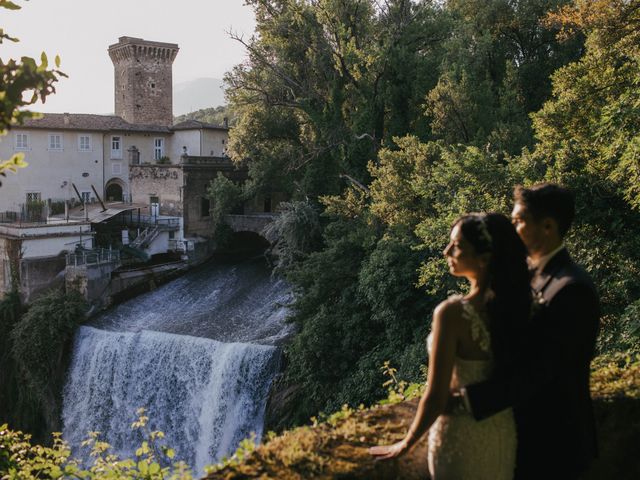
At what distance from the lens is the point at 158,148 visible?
39.9 metres

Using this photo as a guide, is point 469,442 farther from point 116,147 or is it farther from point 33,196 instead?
point 116,147

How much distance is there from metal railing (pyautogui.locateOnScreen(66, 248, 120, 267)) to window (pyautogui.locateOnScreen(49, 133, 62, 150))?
12.9 m

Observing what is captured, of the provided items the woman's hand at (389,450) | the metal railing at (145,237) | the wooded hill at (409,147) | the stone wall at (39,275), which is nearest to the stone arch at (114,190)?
the metal railing at (145,237)

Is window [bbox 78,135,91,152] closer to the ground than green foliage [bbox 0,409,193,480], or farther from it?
farther from it

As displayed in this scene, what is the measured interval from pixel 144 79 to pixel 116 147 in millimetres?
8286

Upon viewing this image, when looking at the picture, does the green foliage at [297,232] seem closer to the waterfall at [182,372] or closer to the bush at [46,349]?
the waterfall at [182,372]

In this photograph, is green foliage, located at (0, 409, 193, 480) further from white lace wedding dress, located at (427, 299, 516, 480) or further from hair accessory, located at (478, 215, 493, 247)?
hair accessory, located at (478, 215, 493, 247)

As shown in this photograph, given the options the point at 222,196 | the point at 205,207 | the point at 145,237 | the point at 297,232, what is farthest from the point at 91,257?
the point at 297,232

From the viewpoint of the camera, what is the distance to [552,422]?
2.83 meters

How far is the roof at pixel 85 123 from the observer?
116 ft

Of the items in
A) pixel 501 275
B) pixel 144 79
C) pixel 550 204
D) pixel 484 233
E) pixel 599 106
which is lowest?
pixel 501 275

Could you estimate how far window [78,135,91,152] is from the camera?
3722cm

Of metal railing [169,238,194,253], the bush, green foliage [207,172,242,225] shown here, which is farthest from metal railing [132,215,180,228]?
the bush

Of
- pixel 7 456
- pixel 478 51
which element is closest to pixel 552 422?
pixel 7 456
